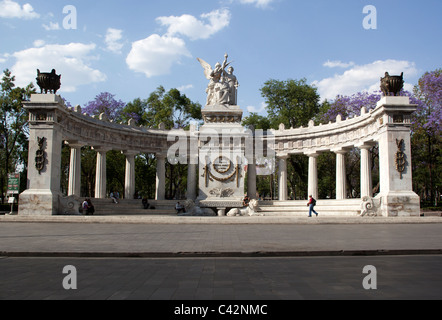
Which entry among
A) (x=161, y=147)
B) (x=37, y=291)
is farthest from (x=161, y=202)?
(x=37, y=291)

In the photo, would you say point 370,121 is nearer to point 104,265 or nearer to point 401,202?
point 401,202

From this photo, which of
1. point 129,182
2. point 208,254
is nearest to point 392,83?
point 208,254

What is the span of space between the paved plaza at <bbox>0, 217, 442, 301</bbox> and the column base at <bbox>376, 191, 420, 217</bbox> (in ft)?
45.8

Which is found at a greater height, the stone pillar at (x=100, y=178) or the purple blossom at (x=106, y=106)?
the purple blossom at (x=106, y=106)

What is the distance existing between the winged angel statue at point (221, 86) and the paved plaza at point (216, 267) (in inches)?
1016

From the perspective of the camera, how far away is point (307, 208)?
37312 millimetres

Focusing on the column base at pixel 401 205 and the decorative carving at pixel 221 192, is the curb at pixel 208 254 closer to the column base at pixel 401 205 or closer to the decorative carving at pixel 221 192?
the column base at pixel 401 205

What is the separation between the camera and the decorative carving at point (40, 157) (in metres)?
29.9

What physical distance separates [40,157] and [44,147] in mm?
856

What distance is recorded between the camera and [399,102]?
2952cm

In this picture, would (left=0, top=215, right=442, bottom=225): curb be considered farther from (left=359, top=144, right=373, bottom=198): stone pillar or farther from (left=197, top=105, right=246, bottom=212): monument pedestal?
(left=359, top=144, right=373, bottom=198): stone pillar

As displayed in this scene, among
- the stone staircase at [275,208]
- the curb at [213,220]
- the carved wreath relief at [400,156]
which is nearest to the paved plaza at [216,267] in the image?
the curb at [213,220]

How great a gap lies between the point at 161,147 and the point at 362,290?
39.8 m

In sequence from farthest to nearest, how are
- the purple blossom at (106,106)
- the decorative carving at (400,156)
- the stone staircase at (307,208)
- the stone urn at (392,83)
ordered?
the purple blossom at (106,106)
the stone staircase at (307,208)
the stone urn at (392,83)
the decorative carving at (400,156)
